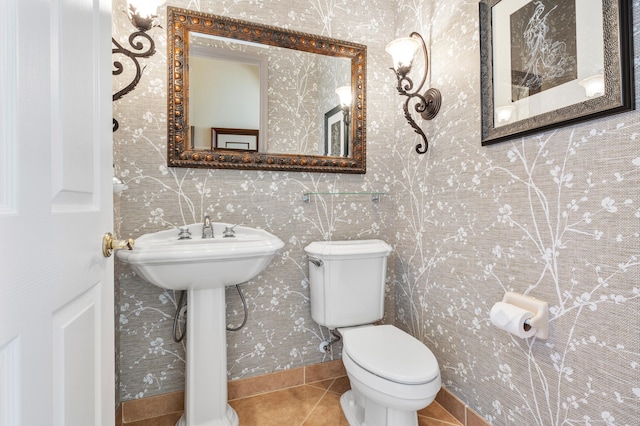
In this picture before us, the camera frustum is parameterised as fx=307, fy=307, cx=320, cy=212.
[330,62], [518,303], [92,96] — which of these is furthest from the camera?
[330,62]

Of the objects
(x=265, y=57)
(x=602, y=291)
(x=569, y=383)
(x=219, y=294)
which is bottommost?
(x=569, y=383)

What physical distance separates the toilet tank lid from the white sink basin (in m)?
0.32

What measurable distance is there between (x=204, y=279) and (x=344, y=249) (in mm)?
686

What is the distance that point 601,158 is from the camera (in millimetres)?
895

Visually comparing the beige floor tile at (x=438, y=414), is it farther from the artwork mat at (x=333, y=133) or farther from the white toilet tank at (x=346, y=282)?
the artwork mat at (x=333, y=133)

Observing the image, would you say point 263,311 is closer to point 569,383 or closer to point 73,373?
point 73,373

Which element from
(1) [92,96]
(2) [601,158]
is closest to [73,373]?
(1) [92,96]

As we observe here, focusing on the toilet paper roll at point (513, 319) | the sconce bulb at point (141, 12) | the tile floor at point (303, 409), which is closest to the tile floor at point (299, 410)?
the tile floor at point (303, 409)

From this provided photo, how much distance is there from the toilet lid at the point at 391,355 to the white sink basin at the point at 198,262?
0.53 m

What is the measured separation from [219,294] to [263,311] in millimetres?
389

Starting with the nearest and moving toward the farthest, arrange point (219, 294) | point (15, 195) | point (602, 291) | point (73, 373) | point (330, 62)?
point (15, 195), point (73, 373), point (602, 291), point (219, 294), point (330, 62)

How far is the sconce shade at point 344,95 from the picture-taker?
1779 millimetres

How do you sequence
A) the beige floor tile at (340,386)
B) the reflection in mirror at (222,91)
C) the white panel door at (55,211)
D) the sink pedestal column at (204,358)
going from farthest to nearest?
the beige floor tile at (340,386), the reflection in mirror at (222,91), the sink pedestal column at (204,358), the white panel door at (55,211)

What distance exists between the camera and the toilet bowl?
1071mm
